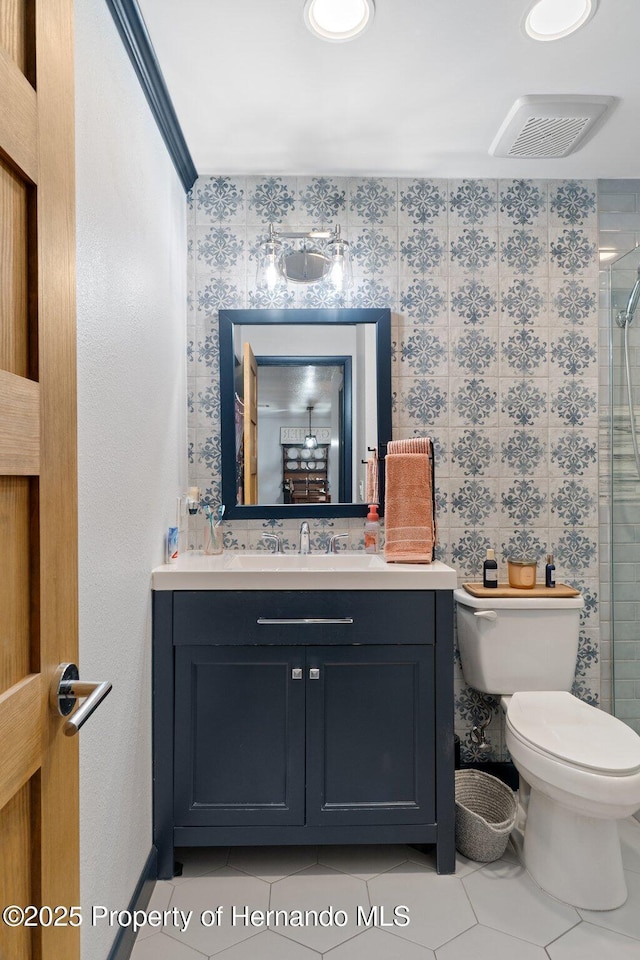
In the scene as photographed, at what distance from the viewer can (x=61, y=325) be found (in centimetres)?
74

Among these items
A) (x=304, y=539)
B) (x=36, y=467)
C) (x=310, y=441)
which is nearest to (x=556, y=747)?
(x=304, y=539)

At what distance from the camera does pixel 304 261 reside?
7.46 ft

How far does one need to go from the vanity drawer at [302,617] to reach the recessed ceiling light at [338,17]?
156 cm

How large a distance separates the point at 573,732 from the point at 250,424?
1519 millimetres

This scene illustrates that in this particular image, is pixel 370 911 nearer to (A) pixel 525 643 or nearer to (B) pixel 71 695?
(A) pixel 525 643

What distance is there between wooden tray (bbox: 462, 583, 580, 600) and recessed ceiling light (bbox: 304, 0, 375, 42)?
1.79 metres

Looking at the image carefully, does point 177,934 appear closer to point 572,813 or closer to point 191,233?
point 572,813

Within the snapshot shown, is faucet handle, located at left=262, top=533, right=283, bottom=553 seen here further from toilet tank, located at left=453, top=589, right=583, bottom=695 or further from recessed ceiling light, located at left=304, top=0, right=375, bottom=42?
recessed ceiling light, located at left=304, top=0, right=375, bottom=42

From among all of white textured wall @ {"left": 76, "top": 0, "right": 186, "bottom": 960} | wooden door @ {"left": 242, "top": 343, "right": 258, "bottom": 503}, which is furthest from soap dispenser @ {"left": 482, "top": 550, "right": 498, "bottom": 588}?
white textured wall @ {"left": 76, "top": 0, "right": 186, "bottom": 960}

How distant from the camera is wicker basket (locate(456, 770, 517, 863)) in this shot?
1827 mm

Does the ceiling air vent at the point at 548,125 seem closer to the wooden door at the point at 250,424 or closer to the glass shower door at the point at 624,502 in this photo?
the glass shower door at the point at 624,502

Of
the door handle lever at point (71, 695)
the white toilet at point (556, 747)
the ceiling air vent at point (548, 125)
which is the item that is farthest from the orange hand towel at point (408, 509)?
the door handle lever at point (71, 695)

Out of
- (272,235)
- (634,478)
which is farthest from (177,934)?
(272,235)

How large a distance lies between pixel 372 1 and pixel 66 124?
1120 mm
